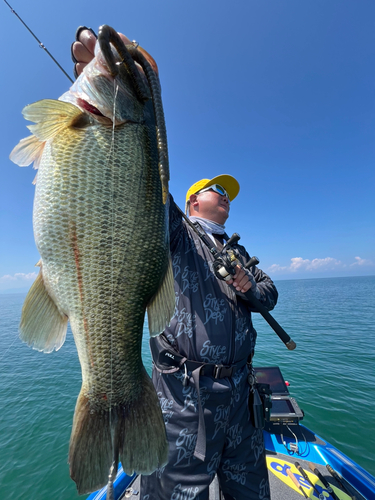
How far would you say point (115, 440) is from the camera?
49.0 inches

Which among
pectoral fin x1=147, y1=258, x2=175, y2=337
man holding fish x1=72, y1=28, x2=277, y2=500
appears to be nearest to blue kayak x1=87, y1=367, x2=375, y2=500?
man holding fish x1=72, y1=28, x2=277, y2=500

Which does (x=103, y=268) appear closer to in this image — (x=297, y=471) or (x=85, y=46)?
(x=85, y=46)

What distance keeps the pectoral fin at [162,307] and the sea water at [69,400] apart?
5.48 meters

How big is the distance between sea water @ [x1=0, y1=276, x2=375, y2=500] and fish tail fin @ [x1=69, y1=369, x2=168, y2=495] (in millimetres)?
5044

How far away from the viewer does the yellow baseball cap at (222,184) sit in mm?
2936

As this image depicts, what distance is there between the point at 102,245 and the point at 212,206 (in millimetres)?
1865

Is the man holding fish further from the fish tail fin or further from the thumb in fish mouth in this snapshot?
the fish tail fin

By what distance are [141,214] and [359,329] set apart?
68.8 ft

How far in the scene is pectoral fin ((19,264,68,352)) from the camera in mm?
1226

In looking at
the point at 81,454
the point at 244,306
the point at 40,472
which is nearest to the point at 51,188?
the point at 81,454

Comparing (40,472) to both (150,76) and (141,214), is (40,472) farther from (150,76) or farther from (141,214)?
(150,76)

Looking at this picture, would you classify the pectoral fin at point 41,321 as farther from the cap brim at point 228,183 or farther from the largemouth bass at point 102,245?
the cap brim at point 228,183

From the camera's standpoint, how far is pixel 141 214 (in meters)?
1.27

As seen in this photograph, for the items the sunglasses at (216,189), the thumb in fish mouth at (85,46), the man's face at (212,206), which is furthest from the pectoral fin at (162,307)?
the sunglasses at (216,189)
